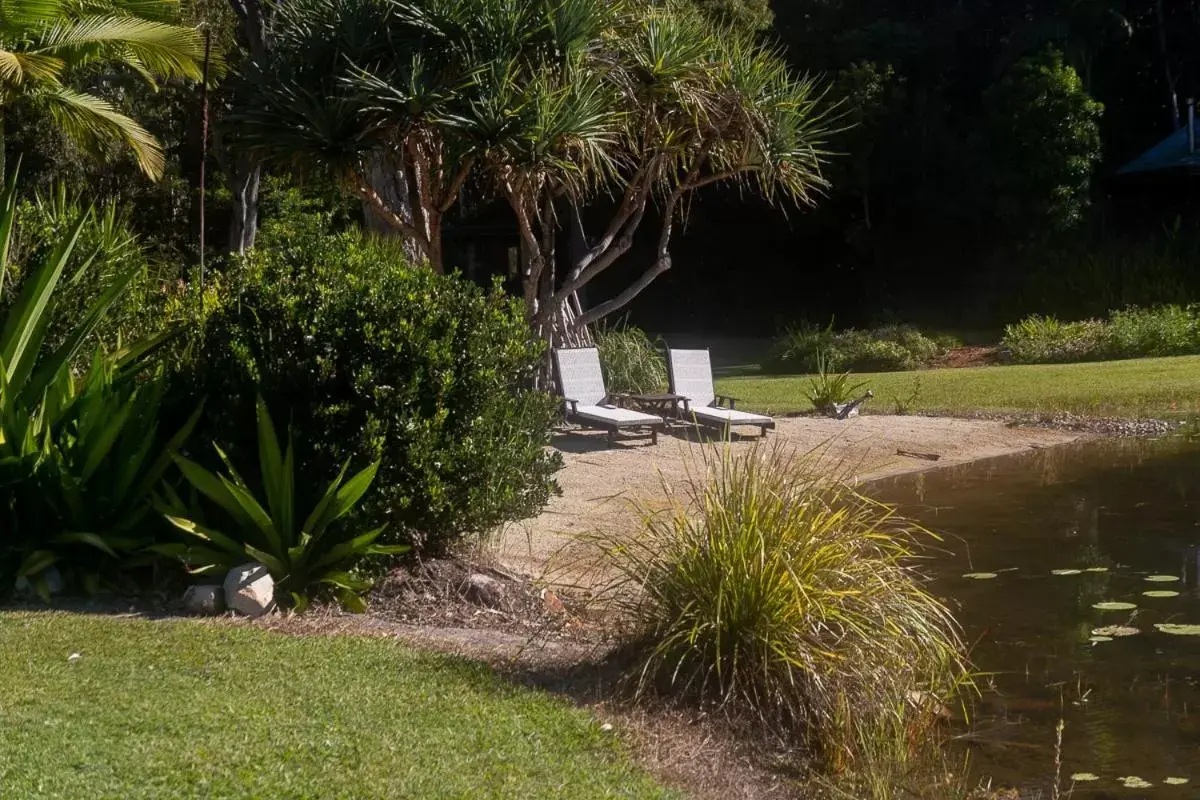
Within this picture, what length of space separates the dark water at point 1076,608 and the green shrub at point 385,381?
282cm

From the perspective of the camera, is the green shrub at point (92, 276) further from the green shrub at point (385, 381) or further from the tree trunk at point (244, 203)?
the tree trunk at point (244, 203)

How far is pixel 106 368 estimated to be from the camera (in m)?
8.59

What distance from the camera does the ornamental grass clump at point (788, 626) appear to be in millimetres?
5691

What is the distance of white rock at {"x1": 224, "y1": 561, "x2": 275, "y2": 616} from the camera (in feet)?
22.6

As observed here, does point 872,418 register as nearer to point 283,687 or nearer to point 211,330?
point 211,330

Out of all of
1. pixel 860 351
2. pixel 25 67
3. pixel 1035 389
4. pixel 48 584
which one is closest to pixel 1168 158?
pixel 860 351

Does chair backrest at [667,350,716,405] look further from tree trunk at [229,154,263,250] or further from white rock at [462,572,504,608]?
tree trunk at [229,154,263,250]

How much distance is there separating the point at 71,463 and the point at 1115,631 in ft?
18.8

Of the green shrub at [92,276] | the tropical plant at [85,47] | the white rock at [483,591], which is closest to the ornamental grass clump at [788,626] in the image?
the white rock at [483,591]

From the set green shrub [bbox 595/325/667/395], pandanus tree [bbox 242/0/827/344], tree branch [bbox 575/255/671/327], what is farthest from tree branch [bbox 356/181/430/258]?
green shrub [bbox 595/325/667/395]

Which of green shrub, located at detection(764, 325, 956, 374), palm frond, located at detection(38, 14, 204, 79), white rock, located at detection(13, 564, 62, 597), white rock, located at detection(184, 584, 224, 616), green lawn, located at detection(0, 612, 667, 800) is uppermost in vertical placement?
palm frond, located at detection(38, 14, 204, 79)

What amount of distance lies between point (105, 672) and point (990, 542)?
642 cm

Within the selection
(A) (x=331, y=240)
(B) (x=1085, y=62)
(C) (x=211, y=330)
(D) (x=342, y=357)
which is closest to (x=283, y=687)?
(D) (x=342, y=357)

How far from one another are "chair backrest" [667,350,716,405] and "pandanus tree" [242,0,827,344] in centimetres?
146
